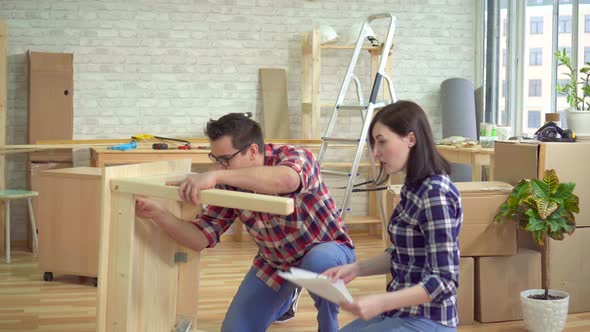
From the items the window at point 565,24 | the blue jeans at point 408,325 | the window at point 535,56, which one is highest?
the window at point 565,24

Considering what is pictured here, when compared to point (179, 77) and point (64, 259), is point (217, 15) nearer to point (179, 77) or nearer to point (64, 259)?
point (179, 77)

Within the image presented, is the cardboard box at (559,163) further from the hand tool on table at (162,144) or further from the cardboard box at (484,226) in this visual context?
the hand tool on table at (162,144)

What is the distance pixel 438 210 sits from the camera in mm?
2008

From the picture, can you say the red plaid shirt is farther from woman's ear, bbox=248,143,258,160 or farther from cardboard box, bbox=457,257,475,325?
cardboard box, bbox=457,257,475,325

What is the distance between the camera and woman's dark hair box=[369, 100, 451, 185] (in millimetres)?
2072

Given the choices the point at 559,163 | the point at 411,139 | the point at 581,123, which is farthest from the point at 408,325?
the point at 581,123

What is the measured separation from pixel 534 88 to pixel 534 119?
239 millimetres

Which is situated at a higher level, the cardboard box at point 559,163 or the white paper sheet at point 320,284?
the cardboard box at point 559,163

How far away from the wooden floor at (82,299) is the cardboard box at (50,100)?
0.88m

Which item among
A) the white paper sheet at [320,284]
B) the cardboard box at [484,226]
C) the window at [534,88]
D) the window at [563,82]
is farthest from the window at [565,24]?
the white paper sheet at [320,284]

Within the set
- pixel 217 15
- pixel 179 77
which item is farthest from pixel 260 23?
pixel 179 77

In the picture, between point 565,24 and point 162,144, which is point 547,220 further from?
point 162,144

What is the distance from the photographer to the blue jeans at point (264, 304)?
2.80m

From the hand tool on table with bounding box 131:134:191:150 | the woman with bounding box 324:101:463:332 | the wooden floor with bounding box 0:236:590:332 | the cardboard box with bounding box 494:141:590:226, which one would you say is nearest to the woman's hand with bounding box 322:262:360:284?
the woman with bounding box 324:101:463:332
